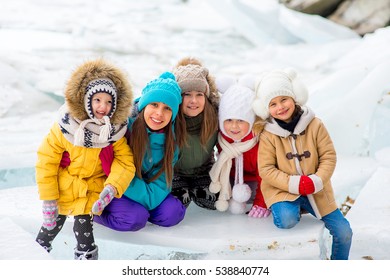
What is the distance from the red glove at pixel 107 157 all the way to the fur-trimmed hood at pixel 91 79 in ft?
0.42

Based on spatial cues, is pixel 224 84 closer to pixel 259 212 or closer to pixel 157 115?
pixel 157 115

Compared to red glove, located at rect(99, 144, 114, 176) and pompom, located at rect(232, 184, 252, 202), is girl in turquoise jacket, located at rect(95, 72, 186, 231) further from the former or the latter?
pompom, located at rect(232, 184, 252, 202)

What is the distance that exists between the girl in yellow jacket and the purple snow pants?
3.9 inches

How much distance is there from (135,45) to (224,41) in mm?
1335

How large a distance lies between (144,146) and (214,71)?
388 centimetres

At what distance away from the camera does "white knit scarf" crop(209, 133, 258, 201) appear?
7.85ft

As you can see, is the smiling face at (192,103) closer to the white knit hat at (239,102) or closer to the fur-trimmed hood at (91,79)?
the white knit hat at (239,102)

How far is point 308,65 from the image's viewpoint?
19.3 feet

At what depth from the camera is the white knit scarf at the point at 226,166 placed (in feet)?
7.85

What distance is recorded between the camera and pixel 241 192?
2.40m

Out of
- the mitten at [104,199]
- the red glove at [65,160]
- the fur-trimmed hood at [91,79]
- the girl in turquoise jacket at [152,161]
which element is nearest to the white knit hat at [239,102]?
the girl in turquoise jacket at [152,161]

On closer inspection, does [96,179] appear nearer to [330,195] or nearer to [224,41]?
[330,195]

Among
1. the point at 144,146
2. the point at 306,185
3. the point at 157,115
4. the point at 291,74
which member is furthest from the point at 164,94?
the point at 306,185

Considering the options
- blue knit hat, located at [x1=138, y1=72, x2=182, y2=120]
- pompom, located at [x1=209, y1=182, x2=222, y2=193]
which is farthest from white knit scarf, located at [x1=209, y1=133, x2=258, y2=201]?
blue knit hat, located at [x1=138, y1=72, x2=182, y2=120]
